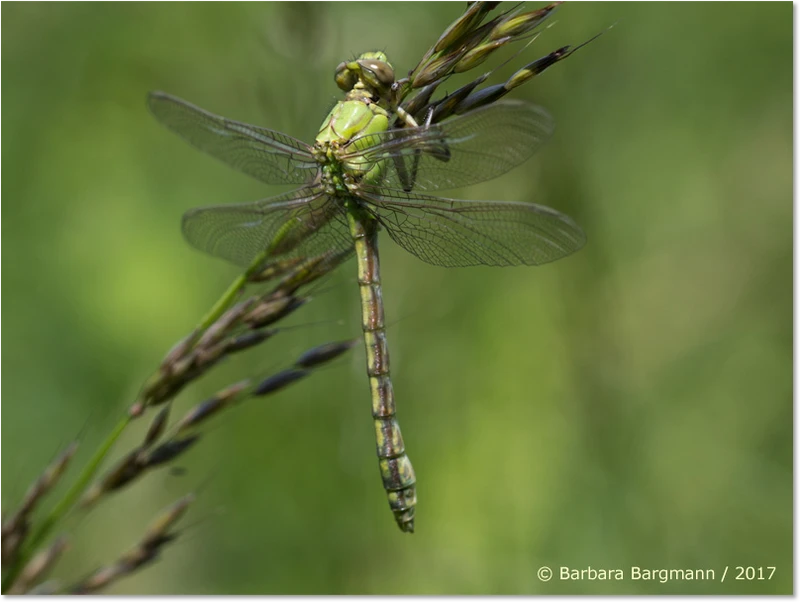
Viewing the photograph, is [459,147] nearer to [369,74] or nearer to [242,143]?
[369,74]

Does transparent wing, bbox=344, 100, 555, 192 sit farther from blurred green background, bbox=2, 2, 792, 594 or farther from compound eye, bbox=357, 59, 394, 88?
blurred green background, bbox=2, 2, 792, 594

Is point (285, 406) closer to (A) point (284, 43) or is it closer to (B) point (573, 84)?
(A) point (284, 43)

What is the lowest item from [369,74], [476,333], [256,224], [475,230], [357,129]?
[476,333]

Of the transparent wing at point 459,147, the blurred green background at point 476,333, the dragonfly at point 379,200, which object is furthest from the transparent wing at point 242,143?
the blurred green background at point 476,333

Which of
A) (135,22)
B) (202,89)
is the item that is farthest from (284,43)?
(135,22)

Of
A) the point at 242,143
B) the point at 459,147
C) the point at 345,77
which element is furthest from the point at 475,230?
the point at 242,143

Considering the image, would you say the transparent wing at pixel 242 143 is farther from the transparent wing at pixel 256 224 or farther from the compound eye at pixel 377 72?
the compound eye at pixel 377 72
